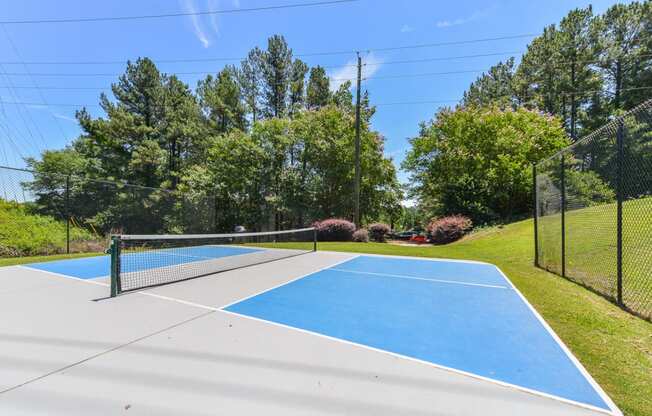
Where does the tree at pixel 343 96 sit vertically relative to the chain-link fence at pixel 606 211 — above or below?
above

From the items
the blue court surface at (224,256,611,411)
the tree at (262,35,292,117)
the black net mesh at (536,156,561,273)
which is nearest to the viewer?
the blue court surface at (224,256,611,411)

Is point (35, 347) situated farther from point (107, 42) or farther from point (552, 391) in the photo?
point (107, 42)

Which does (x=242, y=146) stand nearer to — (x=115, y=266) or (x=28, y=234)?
(x=28, y=234)

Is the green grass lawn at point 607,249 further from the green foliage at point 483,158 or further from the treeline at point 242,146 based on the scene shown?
the treeline at point 242,146

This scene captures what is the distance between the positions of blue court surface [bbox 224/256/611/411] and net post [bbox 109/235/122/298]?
2269mm

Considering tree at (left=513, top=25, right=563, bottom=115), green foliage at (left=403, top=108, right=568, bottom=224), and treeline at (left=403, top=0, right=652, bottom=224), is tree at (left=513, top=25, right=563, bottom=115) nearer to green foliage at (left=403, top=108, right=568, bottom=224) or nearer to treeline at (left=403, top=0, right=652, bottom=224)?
treeline at (left=403, top=0, right=652, bottom=224)

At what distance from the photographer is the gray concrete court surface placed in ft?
6.55

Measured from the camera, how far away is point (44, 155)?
23.7m

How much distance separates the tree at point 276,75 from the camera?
25.3 meters

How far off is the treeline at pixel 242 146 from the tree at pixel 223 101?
3.3 inches

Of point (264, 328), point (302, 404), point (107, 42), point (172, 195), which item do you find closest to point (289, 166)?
point (172, 195)

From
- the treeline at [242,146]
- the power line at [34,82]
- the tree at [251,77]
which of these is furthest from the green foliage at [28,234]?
the tree at [251,77]

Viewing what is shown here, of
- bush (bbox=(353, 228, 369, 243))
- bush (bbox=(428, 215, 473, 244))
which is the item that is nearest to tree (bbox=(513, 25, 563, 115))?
bush (bbox=(428, 215, 473, 244))

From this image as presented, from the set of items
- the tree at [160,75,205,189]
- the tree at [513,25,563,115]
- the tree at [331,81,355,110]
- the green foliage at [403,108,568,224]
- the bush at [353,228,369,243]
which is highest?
the tree at [513,25,563,115]
